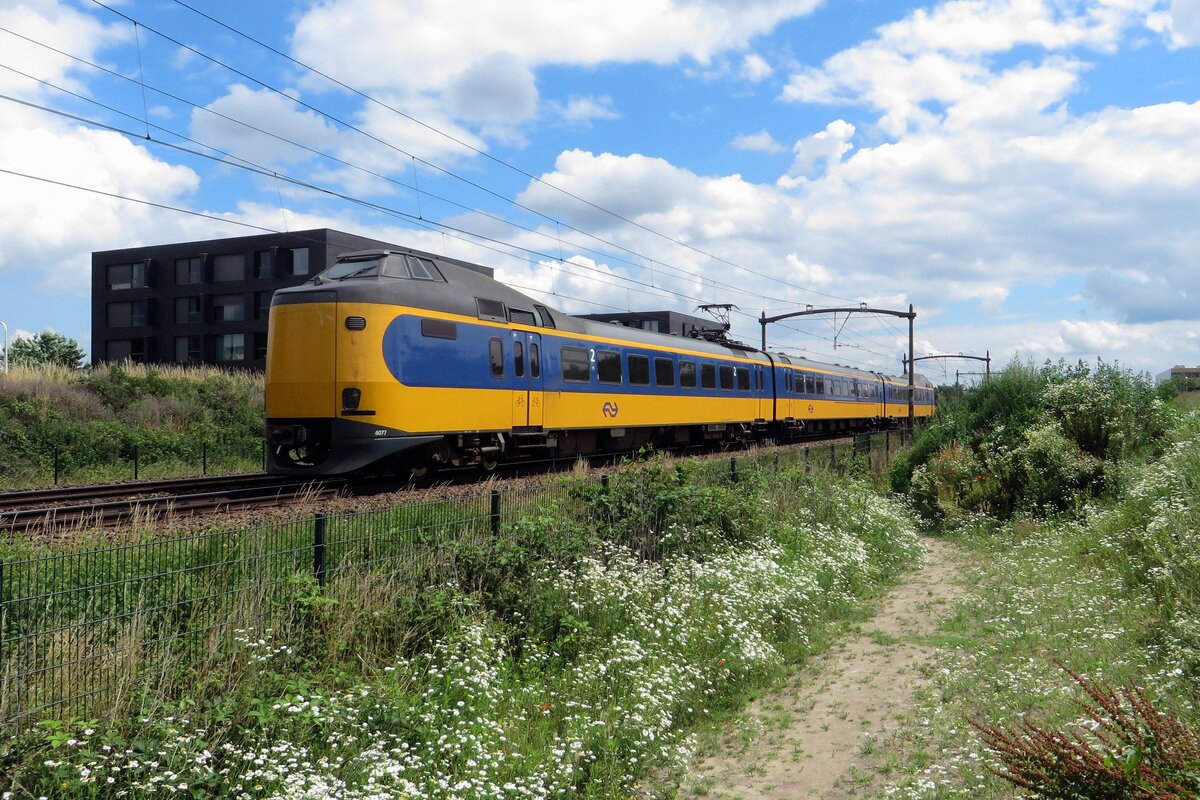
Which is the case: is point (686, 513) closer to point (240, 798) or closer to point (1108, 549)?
point (1108, 549)

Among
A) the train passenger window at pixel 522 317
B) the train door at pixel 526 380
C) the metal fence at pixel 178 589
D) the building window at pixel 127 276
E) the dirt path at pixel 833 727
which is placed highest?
the building window at pixel 127 276

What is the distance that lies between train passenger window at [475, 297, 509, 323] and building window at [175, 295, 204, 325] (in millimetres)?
43386

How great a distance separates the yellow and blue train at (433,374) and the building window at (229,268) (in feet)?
125

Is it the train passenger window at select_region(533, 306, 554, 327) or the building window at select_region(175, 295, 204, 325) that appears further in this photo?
the building window at select_region(175, 295, 204, 325)

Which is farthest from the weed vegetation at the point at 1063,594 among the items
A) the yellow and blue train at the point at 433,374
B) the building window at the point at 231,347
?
the building window at the point at 231,347

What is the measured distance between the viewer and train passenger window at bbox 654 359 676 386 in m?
21.1

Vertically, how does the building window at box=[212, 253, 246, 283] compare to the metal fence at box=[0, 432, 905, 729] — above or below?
above

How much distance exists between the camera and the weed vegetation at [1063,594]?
4.57 m

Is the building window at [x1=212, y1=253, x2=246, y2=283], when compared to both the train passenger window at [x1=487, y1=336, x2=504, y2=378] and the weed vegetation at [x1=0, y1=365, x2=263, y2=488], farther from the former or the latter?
the train passenger window at [x1=487, y1=336, x2=504, y2=378]

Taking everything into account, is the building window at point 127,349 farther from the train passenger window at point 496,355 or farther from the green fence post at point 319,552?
the green fence post at point 319,552

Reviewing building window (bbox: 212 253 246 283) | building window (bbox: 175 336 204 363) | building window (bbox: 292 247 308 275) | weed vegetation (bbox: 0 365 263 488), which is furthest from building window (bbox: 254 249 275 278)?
weed vegetation (bbox: 0 365 263 488)

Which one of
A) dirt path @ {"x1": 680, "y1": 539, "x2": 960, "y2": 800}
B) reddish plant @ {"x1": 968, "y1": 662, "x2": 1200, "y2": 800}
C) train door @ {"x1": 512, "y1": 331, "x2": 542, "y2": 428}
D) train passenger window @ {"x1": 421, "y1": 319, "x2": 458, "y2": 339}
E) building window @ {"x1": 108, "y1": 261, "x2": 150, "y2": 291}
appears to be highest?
building window @ {"x1": 108, "y1": 261, "x2": 150, "y2": 291}

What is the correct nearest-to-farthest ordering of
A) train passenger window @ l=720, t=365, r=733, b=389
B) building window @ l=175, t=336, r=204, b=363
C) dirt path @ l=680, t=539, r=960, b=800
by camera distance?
dirt path @ l=680, t=539, r=960, b=800 → train passenger window @ l=720, t=365, r=733, b=389 → building window @ l=175, t=336, r=204, b=363

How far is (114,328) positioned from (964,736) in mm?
59594
